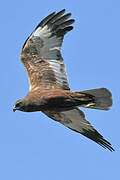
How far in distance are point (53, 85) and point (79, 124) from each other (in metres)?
1.20

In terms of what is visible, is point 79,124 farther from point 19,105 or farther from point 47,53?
→ point 47,53

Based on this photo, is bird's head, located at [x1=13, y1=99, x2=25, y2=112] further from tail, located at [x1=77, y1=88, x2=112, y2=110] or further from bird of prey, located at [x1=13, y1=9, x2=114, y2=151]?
tail, located at [x1=77, y1=88, x2=112, y2=110]

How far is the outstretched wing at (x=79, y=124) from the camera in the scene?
10.5 meters

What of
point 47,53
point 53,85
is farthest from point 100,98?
point 47,53

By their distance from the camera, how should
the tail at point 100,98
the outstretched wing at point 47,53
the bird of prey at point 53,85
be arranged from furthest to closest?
the outstretched wing at point 47,53, the bird of prey at point 53,85, the tail at point 100,98

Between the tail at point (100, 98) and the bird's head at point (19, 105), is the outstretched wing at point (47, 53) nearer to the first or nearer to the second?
the bird's head at point (19, 105)

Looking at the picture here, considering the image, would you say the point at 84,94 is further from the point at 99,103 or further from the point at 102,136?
the point at 102,136

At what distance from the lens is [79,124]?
10742 millimetres

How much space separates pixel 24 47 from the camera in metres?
10.8

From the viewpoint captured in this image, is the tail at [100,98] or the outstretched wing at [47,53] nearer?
the tail at [100,98]

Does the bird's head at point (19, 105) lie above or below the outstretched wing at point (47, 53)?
below

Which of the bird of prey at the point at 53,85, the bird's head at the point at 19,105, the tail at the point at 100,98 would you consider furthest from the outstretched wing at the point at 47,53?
the tail at the point at 100,98

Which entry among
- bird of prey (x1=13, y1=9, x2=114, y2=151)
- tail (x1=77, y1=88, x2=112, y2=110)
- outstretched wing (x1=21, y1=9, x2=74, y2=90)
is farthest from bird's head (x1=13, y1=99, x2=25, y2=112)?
tail (x1=77, y1=88, x2=112, y2=110)

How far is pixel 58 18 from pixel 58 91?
1947 mm
